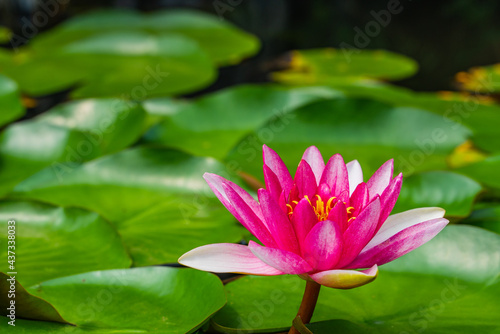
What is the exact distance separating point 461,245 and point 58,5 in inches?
165

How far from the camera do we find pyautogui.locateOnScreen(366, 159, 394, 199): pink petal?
1.88 feet

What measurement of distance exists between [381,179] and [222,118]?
2.70 feet

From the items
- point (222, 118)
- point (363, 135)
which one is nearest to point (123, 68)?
point (222, 118)

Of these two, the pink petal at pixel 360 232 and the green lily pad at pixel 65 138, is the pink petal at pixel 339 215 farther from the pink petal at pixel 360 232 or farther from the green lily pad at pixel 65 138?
the green lily pad at pixel 65 138

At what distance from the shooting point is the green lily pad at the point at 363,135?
1.13 meters

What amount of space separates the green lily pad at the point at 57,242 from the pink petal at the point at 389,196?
0.40m

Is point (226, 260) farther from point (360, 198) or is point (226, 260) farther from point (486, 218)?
point (486, 218)

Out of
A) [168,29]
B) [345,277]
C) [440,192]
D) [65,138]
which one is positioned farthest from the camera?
[168,29]

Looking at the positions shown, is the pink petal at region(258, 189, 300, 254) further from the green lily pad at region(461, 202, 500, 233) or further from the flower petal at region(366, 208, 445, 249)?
the green lily pad at region(461, 202, 500, 233)

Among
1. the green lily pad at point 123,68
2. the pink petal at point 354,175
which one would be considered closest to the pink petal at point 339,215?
the pink petal at point 354,175

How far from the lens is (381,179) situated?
0.58 meters

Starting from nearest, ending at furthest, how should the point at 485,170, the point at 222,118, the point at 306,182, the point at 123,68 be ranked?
the point at 306,182 < the point at 485,170 < the point at 222,118 < the point at 123,68

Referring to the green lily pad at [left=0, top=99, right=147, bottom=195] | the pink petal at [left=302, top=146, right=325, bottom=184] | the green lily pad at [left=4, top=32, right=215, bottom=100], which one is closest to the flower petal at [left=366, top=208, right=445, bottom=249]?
the pink petal at [left=302, top=146, right=325, bottom=184]

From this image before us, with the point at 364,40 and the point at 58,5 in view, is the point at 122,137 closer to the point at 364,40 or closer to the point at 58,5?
the point at 364,40
